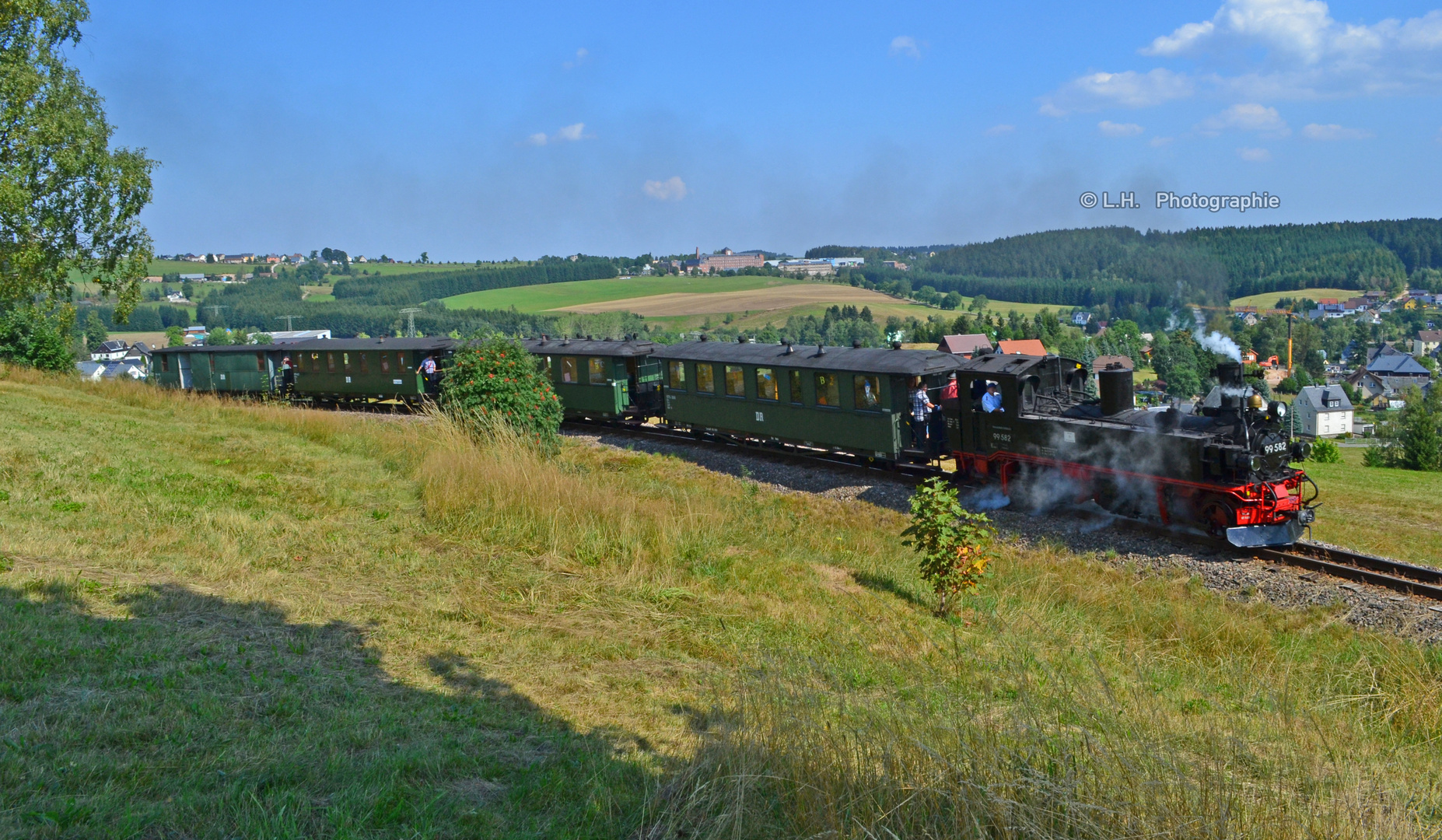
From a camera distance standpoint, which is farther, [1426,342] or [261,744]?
[1426,342]

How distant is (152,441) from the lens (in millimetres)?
15766

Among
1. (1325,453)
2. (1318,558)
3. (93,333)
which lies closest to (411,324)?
(1318,558)

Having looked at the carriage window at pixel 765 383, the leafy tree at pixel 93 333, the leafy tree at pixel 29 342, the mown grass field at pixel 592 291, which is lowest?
the carriage window at pixel 765 383

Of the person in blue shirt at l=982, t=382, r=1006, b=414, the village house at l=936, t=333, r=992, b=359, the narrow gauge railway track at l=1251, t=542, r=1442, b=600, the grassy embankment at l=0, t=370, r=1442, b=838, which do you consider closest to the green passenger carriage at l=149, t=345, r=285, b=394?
the grassy embankment at l=0, t=370, r=1442, b=838

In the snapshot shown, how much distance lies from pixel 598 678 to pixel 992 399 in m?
11.7

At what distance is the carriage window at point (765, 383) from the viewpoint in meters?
21.0

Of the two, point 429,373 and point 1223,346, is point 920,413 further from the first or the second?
point 429,373

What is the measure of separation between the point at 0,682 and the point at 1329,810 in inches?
263

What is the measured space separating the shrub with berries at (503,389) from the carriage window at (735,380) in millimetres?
4510

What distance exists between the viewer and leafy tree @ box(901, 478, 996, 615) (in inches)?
392

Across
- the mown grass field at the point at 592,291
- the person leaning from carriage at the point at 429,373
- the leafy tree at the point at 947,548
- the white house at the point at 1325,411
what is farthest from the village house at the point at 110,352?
the white house at the point at 1325,411

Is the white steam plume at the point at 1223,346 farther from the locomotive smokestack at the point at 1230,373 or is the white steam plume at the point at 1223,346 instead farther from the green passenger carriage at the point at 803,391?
the green passenger carriage at the point at 803,391

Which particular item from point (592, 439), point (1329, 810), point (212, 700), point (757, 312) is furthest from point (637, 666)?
point (757, 312)

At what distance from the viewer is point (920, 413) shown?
59.0 ft
